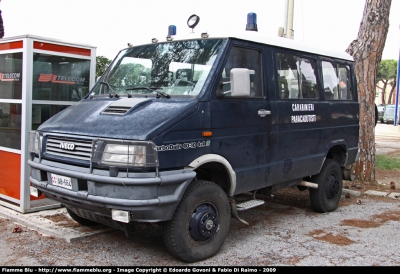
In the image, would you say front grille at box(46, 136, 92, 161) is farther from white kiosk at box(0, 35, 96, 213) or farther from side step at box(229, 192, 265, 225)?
side step at box(229, 192, 265, 225)

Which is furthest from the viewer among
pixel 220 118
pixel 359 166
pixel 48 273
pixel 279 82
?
pixel 359 166

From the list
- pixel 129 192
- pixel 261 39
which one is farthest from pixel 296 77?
pixel 129 192

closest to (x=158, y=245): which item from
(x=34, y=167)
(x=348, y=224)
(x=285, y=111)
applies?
(x=34, y=167)

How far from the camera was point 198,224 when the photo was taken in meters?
4.47

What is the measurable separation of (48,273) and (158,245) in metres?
1.36

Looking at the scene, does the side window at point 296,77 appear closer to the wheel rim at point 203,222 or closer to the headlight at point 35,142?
the wheel rim at point 203,222

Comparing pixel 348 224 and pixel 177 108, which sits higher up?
pixel 177 108

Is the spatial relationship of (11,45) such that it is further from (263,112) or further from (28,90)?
(263,112)

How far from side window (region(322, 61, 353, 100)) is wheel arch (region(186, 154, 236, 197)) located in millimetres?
2651

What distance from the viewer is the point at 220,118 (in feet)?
15.6

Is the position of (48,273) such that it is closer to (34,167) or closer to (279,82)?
(34,167)

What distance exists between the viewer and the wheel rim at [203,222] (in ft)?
14.6

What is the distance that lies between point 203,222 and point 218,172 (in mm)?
735

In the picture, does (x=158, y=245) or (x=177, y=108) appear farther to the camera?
(x=158, y=245)
